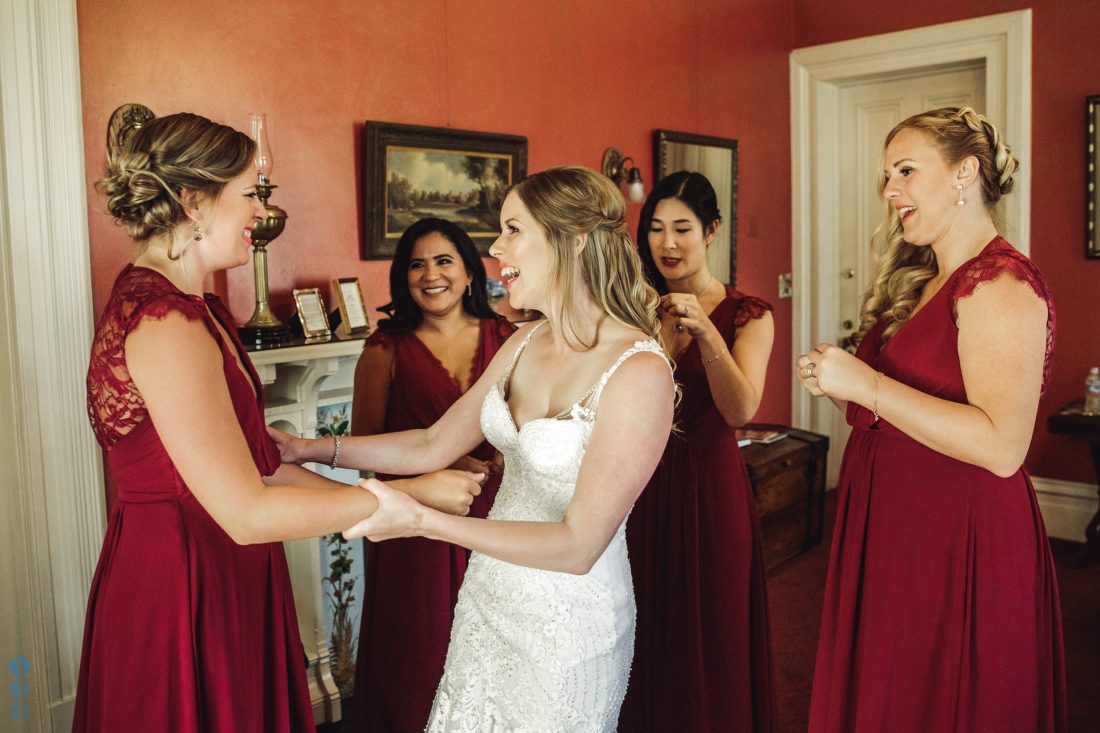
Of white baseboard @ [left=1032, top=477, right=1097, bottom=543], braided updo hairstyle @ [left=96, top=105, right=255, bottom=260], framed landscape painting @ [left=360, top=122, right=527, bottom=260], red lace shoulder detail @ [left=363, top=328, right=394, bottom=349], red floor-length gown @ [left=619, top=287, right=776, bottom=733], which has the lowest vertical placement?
white baseboard @ [left=1032, top=477, right=1097, bottom=543]

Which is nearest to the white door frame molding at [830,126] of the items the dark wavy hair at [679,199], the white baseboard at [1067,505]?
the white baseboard at [1067,505]

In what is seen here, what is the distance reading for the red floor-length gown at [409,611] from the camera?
2.96 m

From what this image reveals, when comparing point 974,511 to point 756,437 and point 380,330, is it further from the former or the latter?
point 756,437

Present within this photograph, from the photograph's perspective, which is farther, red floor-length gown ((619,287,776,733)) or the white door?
the white door

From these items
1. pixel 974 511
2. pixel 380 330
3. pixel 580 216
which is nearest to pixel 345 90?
pixel 380 330

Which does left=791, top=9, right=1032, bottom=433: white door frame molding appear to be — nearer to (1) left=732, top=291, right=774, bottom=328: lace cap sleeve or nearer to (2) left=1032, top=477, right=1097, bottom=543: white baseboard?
(2) left=1032, top=477, right=1097, bottom=543: white baseboard

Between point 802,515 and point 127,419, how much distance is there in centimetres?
398

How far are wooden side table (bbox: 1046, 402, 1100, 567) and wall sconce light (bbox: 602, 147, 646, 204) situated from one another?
93.1 inches

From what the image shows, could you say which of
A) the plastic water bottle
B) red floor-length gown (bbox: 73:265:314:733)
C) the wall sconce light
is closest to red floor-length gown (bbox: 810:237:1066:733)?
red floor-length gown (bbox: 73:265:314:733)

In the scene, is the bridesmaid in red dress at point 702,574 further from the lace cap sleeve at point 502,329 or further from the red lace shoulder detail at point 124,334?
the red lace shoulder detail at point 124,334

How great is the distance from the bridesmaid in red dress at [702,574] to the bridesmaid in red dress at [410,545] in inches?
21.7

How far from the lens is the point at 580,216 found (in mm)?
1990

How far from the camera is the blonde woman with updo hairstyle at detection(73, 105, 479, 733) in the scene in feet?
5.67

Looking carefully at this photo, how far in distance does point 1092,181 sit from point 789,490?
2.26 metres
